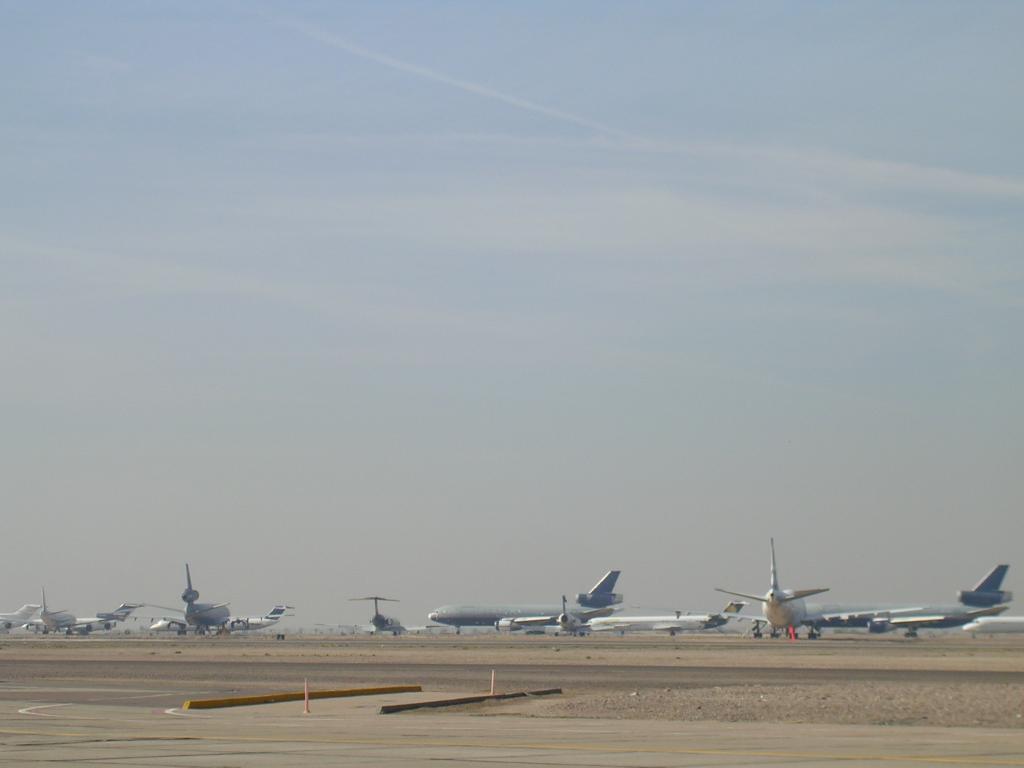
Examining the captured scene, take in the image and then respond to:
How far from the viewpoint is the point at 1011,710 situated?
25703 mm

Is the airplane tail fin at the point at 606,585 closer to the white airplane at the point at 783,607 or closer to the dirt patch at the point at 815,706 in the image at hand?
the white airplane at the point at 783,607

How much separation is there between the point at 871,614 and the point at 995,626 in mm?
Answer: 22209

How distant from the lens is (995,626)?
135125 millimetres

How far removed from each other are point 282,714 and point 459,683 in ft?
46.1

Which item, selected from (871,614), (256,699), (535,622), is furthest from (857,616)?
(256,699)

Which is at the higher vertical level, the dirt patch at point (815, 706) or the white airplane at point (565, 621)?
the white airplane at point (565, 621)

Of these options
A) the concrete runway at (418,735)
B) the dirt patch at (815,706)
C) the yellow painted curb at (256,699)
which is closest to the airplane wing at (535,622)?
the concrete runway at (418,735)

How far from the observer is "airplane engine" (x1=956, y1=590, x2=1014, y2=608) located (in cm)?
12912

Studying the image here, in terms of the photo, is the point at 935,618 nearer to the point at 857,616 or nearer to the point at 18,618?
the point at 857,616

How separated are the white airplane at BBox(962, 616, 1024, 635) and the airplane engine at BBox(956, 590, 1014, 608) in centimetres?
334

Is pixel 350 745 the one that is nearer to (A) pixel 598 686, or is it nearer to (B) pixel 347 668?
(A) pixel 598 686

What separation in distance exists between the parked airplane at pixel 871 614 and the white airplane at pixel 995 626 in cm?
425

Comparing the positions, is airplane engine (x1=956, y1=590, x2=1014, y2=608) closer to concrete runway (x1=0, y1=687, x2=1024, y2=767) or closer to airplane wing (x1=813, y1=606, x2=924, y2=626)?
airplane wing (x1=813, y1=606, x2=924, y2=626)

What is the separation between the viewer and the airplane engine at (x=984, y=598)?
12912 cm
